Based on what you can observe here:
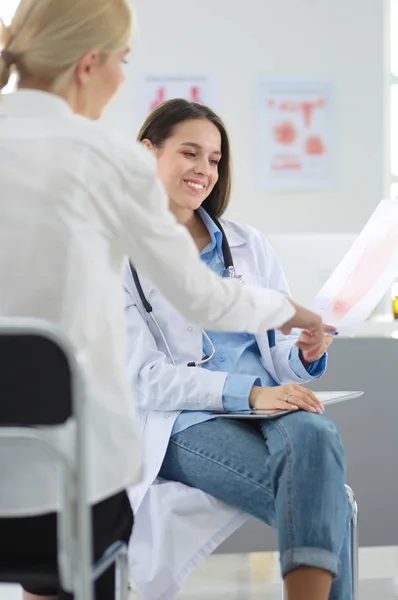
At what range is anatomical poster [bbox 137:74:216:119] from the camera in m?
4.91

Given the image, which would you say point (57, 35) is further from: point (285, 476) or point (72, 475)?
point (285, 476)

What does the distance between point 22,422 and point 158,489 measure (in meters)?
0.74

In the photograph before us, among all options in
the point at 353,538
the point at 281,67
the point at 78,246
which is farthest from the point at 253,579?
the point at 281,67

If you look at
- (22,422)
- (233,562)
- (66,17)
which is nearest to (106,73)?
(66,17)

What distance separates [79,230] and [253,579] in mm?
1867

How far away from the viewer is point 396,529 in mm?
2516

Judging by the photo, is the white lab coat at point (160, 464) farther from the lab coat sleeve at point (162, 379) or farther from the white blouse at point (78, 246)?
the white blouse at point (78, 246)

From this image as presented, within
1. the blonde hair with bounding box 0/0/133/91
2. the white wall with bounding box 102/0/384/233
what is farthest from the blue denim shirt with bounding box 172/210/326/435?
the white wall with bounding box 102/0/384/233

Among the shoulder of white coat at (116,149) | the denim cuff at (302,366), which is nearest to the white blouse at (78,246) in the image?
the shoulder of white coat at (116,149)

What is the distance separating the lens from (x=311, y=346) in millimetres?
1759

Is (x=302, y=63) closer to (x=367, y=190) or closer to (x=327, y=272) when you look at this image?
(x=367, y=190)

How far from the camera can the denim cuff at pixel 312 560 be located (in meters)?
1.52

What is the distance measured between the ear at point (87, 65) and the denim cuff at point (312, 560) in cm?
87

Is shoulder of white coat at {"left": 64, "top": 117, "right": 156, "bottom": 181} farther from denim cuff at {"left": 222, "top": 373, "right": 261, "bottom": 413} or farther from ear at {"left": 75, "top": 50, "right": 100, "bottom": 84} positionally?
denim cuff at {"left": 222, "top": 373, "right": 261, "bottom": 413}
